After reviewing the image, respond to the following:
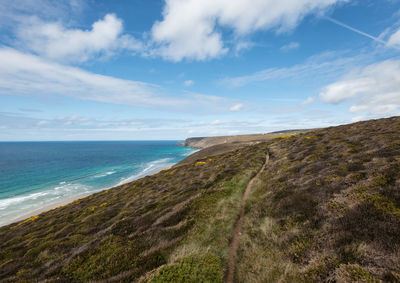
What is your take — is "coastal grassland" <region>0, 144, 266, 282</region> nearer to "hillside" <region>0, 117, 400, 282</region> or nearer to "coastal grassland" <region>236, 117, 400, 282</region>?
"hillside" <region>0, 117, 400, 282</region>

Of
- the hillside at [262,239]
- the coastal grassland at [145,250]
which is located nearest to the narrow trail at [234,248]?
the hillside at [262,239]

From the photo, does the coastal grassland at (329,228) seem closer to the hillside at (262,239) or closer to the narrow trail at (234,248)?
the hillside at (262,239)

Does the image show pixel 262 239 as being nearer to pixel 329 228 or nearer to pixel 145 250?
pixel 329 228

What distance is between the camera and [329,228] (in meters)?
7.98

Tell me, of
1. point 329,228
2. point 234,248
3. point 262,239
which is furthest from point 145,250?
point 329,228

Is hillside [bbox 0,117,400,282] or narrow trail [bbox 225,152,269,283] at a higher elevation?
hillside [bbox 0,117,400,282]

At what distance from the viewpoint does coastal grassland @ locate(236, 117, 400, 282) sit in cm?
598

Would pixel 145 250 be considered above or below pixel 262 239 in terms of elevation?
below

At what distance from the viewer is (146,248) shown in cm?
912

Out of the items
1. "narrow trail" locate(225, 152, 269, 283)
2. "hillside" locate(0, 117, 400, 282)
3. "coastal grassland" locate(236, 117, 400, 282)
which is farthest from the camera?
"narrow trail" locate(225, 152, 269, 283)

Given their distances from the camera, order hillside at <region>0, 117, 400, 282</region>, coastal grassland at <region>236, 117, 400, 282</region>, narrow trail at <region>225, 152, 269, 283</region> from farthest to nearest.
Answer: narrow trail at <region>225, 152, 269, 283</region>
hillside at <region>0, 117, 400, 282</region>
coastal grassland at <region>236, 117, 400, 282</region>

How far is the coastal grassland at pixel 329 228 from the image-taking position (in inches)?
236

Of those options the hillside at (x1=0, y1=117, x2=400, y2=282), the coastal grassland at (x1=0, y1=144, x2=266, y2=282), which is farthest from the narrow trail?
the coastal grassland at (x1=0, y1=144, x2=266, y2=282)

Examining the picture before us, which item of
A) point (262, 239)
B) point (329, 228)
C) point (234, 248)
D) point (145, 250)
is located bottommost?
point (234, 248)
